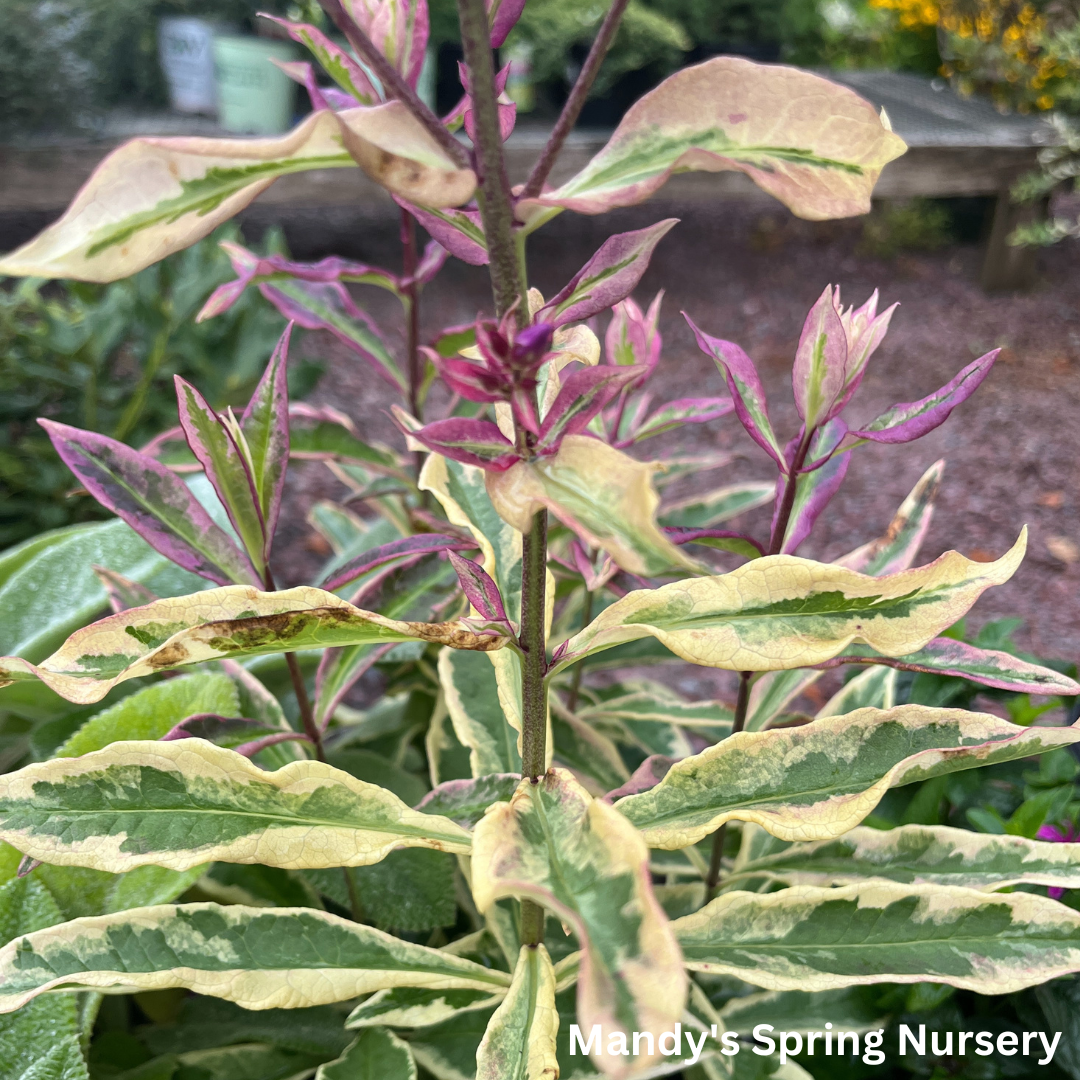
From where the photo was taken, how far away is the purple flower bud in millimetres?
381

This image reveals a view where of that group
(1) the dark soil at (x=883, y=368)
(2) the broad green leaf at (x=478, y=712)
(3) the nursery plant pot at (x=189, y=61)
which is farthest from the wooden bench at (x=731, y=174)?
(2) the broad green leaf at (x=478, y=712)

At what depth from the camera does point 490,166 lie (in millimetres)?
402

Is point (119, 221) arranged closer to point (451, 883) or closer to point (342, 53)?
point (342, 53)

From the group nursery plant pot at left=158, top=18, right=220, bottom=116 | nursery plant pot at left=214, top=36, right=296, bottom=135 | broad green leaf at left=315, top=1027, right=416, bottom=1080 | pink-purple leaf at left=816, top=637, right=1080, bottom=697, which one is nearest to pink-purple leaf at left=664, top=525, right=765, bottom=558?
pink-purple leaf at left=816, top=637, right=1080, bottom=697

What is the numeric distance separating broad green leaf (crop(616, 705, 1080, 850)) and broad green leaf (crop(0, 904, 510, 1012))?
207 mm

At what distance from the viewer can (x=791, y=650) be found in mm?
484

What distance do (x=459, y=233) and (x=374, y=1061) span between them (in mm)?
573

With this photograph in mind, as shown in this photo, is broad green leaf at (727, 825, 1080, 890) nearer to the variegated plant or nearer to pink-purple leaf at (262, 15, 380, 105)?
the variegated plant

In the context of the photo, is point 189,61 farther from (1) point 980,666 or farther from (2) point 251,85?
(1) point 980,666

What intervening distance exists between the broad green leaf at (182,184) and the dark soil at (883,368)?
1.39 m

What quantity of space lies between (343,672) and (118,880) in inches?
9.7

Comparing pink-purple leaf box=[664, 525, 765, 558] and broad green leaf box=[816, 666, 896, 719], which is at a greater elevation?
Answer: pink-purple leaf box=[664, 525, 765, 558]

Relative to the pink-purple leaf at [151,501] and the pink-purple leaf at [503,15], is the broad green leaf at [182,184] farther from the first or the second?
the pink-purple leaf at [151,501]

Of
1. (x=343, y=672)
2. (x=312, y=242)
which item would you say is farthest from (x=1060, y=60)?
(x=343, y=672)
